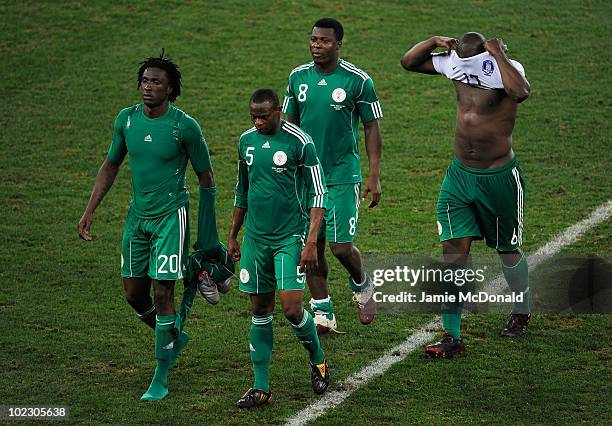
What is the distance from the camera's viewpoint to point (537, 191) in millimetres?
13953

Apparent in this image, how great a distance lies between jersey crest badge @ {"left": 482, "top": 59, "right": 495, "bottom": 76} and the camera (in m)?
9.77

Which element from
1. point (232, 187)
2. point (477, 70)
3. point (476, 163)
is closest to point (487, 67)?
point (477, 70)

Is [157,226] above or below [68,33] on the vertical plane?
below

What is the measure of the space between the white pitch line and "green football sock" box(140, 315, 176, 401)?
110cm

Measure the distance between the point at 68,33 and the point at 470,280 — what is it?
10138mm

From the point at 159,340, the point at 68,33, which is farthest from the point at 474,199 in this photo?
the point at 68,33

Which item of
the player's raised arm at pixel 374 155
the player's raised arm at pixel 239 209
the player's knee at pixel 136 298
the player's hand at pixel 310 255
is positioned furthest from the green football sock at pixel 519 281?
the player's knee at pixel 136 298

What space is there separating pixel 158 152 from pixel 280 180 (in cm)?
99

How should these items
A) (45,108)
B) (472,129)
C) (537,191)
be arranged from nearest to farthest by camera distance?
1. (472,129)
2. (537,191)
3. (45,108)

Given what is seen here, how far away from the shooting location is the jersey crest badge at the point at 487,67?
9773 mm

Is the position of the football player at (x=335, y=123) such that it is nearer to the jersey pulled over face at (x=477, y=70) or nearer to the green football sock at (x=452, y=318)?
the jersey pulled over face at (x=477, y=70)

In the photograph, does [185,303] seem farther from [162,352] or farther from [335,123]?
[335,123]

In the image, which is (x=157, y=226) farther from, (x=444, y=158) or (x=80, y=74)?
(x=80, y=74)

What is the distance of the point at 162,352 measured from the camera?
9047 millimetres
